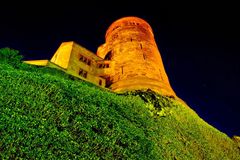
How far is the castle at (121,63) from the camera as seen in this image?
2756 cm

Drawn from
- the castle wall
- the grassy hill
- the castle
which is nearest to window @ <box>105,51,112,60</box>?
the castle

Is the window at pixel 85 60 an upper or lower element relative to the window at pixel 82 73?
upper

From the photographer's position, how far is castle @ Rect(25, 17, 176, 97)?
90.4 ft

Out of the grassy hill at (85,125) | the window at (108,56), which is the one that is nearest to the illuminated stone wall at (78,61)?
the window at (108,56)

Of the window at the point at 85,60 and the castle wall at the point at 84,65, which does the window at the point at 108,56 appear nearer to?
the castle wall at the point at 84,65

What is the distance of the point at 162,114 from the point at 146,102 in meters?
1.19

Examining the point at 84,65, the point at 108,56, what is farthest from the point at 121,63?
the point at 84,65

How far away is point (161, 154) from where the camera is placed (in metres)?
14.1

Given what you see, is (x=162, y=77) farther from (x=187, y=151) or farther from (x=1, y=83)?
(x=1, y=83)

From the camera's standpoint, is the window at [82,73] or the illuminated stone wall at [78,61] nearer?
the illuminated stone wall at [78,61]

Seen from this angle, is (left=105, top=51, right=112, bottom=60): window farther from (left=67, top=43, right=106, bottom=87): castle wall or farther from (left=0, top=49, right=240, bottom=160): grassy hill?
(left=0, top=49, right=240, bottom=160): grassy hill

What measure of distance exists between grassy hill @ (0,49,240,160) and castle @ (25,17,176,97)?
355 inches

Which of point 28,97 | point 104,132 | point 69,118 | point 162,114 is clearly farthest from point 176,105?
point 28,97

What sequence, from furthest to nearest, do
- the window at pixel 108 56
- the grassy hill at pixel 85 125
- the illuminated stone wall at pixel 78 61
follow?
the window at pixel 108 56 < the illuminated stone wall at pixel 78 61 < the grassy hill at pixel 85 125
